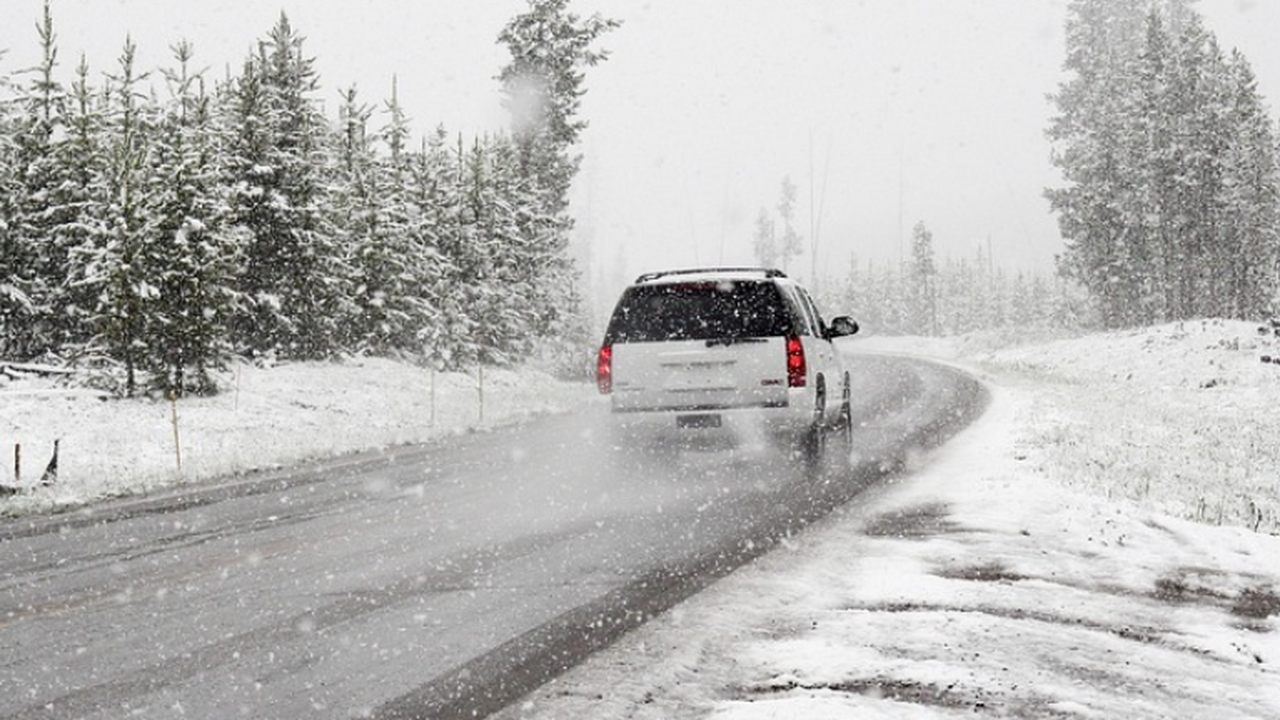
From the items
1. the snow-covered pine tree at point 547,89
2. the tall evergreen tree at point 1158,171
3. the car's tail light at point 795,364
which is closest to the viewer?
the car's tail light at point 795,364

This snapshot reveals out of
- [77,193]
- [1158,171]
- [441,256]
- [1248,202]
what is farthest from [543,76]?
[1248,202]

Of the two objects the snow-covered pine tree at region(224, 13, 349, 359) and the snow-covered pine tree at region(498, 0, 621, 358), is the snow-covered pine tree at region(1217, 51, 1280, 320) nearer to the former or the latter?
the snow-covered pine tree at region(498, 0, 621, 358)

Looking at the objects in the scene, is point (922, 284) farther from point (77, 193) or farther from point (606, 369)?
point (606, 369)

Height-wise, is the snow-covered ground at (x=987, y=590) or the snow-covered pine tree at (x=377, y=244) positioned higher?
the snow-covered pine tree at (x=377, y=244)

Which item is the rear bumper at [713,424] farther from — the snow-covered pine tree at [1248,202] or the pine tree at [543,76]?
the snow-covered pine tree at [1248,202]

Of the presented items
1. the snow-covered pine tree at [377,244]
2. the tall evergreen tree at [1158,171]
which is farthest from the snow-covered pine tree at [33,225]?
the tall evergreen tree at [1158,171]

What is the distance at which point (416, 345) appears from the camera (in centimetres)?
3111

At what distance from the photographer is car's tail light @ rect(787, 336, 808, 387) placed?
35.9 feet

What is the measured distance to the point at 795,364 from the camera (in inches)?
432

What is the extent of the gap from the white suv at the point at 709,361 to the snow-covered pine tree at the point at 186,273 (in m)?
12.5

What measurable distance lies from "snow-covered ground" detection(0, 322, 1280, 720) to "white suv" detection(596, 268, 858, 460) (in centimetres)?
163

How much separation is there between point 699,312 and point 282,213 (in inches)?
712

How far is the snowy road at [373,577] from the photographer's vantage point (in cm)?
441

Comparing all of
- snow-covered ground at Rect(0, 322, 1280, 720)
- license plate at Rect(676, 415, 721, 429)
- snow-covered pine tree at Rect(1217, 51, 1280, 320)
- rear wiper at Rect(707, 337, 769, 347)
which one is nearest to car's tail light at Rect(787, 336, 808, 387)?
rear wiper at Rect(707, 337, 769, 347)
